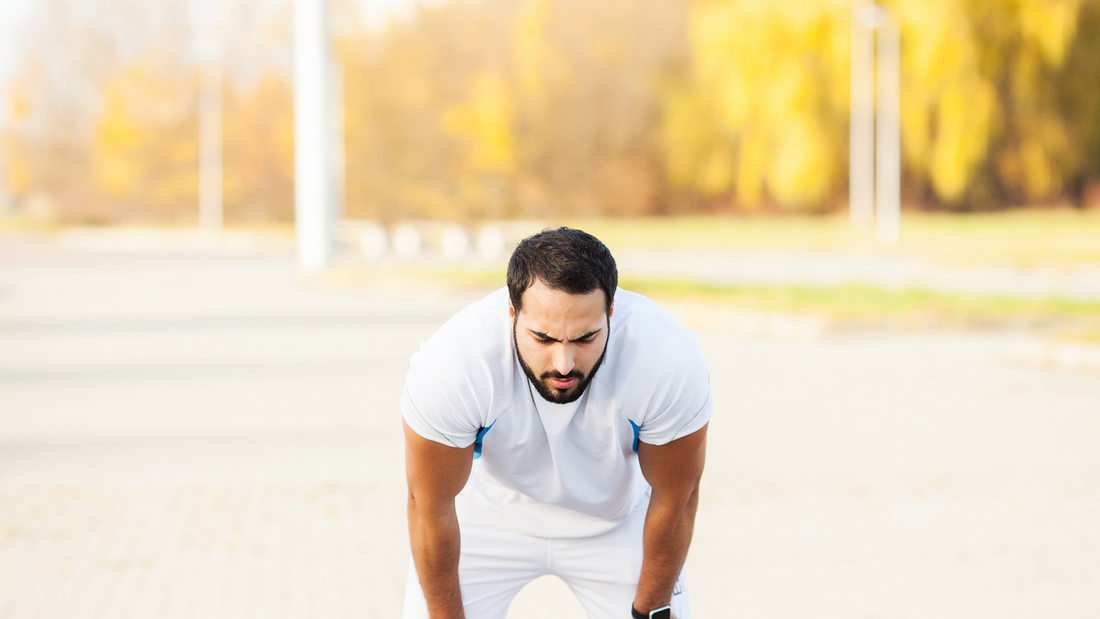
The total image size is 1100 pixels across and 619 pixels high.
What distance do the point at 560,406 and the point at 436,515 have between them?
0.41 m

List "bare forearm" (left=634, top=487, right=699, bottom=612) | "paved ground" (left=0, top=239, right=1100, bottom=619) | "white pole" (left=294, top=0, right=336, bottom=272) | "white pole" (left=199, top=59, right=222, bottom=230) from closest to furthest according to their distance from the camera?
"bare forearm" (left=634, top=487, right=699, bottom=612)
"paved ground" (left=0, top=239, right=1100, bottom=619)
"white pole" (left=294, top=0, right=336, bottom=272)
"white pole" (left=199, top=59, right=222, bottom=230)

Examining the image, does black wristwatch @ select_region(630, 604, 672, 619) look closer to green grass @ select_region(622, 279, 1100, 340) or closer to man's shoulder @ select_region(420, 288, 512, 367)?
man's shoulder @ select_region(420, 288, 512, 367)

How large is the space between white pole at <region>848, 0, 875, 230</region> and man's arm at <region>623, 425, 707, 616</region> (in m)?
29.6

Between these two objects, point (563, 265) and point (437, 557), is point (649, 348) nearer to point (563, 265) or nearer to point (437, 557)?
point (563, 265)

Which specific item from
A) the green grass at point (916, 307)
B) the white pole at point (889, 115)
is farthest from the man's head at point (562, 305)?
the white pole at point (889, 115)

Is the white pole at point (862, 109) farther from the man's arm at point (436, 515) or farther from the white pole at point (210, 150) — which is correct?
the man's arm at point (436, 515)

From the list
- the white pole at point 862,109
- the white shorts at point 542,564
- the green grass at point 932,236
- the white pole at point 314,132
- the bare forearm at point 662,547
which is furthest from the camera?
the white pole at point 862,109

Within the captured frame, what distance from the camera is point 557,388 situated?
93.7 inches

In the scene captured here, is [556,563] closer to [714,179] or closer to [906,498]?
[906,498]

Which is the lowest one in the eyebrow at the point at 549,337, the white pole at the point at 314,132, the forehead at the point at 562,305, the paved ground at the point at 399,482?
the paved ground at the point at 399,482

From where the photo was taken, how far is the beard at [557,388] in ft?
7.73

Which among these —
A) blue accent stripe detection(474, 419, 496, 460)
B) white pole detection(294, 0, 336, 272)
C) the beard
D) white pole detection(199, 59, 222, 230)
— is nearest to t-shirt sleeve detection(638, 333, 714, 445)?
the beard

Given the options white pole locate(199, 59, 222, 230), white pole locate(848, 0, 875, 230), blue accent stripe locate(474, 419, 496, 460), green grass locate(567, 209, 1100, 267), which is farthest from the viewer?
white pole locate(199, 59, 222, 230)

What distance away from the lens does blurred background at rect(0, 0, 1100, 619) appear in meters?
4.48
